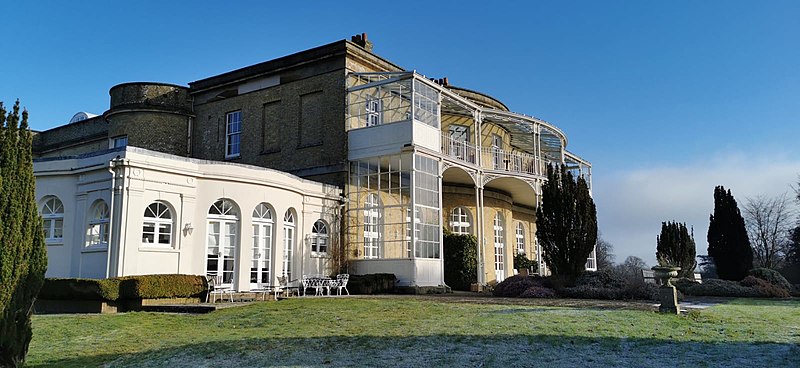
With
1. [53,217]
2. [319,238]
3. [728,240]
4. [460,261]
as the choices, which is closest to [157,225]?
[53,217]

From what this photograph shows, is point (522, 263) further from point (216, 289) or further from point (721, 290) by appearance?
point (216, 289)

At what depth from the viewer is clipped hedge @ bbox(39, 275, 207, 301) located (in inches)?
498

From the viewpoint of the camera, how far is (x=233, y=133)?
23.8 meters

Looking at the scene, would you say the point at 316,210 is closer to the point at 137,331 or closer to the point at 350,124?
the point at 350,124

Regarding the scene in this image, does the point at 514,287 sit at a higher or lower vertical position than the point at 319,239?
lower

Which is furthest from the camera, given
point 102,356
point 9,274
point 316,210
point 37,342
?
point 316,210

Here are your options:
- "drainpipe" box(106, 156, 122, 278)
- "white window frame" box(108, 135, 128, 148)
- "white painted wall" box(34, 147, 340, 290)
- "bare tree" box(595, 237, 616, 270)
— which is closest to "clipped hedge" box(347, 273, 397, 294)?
"white painted wall" box(34, 147, 340, 290)

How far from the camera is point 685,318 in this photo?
10.4 m

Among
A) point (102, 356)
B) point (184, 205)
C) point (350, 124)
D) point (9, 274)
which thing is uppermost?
point (350, 124)

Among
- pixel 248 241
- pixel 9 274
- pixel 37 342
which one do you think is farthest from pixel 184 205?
pixel 9 274

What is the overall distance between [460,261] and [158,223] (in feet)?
34.3

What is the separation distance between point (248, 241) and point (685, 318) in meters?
10.4

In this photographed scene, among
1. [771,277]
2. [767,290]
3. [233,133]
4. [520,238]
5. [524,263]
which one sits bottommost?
[767,290]

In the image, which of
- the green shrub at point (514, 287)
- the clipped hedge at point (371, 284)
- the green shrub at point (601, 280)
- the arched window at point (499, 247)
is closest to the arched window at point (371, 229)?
the clipped hedge at point (371, 284)
